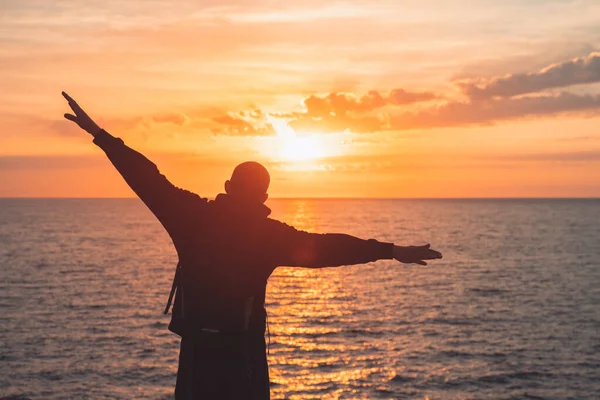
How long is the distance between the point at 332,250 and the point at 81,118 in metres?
2.33

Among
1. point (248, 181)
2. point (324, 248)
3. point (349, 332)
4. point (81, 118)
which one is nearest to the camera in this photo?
point (324, 248)

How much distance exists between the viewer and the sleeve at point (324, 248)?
538cm

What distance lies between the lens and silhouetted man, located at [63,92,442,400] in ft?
17.7

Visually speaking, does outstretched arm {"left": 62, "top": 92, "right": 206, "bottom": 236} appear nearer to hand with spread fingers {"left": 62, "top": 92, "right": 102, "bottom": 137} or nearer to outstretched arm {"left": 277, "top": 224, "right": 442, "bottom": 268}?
hand with spread fingers {"left": 62, "top": 92, "right": 102, "bottom": 137}

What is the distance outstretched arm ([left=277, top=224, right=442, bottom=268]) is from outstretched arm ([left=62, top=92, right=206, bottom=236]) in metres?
0.76

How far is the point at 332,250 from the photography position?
213 inches

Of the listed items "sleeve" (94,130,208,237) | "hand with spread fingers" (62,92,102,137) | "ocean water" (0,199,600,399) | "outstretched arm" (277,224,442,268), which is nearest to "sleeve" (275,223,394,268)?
"outstretched arm" (277,224,442,268)

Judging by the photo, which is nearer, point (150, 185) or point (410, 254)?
point (410, 254)

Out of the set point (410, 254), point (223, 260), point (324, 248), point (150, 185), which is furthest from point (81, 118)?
point (410, 254)

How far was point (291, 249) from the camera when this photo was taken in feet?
17.8

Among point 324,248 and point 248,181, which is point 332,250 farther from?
point 248,181

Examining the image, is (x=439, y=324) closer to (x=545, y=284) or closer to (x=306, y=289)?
(x=306, y=289)

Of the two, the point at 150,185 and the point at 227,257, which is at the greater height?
the point at 150,185

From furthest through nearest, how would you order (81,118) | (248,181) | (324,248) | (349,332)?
(349,332)
(81,118)
(248,181)
(324,248)
